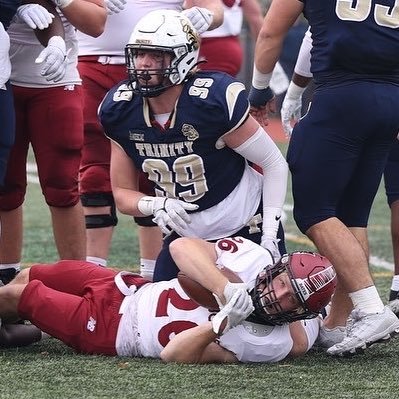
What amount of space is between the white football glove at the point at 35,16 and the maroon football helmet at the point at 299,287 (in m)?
1.26

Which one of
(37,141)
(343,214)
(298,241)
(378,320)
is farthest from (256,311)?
(298,241)

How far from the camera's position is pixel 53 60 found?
4434mm

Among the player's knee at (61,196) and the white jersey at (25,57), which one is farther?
the player's knee at (61,196)

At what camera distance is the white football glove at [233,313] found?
3799 millimetres

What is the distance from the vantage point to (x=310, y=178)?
4301mm

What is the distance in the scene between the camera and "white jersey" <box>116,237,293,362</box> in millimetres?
4031

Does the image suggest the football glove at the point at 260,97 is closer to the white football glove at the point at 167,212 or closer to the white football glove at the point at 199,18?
the white football glove at the point at 199,18

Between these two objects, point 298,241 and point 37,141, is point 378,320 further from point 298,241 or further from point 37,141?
point 298,241

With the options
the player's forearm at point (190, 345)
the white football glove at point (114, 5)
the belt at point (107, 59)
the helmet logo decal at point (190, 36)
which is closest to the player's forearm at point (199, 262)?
the player's forearm at point (190, 345)

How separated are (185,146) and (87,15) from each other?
71 centimetres

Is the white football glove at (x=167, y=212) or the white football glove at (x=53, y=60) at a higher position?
the white football glove at (x=53, y=60)

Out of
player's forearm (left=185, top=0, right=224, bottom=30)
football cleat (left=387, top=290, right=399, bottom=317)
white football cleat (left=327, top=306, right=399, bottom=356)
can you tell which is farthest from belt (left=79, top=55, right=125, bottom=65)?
white football cleat (left=327, top=306, right=399, bottom=356)

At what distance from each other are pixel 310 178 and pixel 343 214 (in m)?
0.32

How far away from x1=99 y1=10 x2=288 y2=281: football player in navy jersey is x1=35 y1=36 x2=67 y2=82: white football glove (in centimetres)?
23
